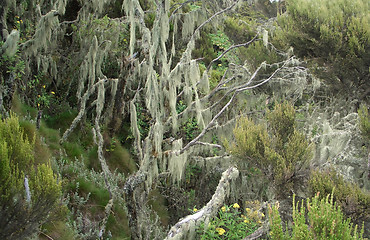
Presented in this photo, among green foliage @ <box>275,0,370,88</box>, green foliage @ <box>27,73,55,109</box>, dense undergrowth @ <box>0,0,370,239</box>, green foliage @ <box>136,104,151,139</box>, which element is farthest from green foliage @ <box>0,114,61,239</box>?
green foliage @ <box>275,0,370,88</box>

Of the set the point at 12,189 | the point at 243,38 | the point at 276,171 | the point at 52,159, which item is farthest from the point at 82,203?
the point at 243,38

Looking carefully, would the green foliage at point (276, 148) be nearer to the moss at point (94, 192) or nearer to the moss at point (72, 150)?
the moss at point (94, 192)

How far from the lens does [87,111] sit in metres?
6.64

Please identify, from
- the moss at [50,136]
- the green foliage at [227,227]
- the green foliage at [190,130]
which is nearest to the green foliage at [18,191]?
the green foliage at [227,227]

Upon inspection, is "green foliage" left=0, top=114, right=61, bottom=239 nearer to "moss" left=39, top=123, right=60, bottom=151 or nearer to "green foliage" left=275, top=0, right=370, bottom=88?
"moss" left=39, top=123, right=60, bottom=151

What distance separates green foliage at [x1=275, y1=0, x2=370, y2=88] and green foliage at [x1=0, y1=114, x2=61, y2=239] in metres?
8.84

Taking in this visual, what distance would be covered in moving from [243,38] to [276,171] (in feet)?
28.4

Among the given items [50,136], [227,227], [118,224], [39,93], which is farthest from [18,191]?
[39,93]

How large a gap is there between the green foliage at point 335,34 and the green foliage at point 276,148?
186 inches

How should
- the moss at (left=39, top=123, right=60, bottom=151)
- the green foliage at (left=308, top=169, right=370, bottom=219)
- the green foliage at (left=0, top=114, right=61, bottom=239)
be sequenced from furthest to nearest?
the moss at (left=39, top=123, right=60, bottom=151) < the green foliage at (left=308, top=169, right=370, bottom=219) < the green foliage at (left=0, top=114, right=61, bottom=239)

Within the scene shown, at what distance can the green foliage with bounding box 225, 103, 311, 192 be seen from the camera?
195 inches

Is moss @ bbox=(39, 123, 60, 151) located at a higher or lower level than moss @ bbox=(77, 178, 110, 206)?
higher

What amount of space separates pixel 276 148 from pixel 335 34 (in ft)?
18.3

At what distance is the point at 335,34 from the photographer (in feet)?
28.9
